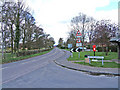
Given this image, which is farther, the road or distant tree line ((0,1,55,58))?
distant tree line ((0,1,55,58))

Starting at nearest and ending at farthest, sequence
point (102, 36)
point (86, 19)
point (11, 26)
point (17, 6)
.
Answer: point (102, 36) < point (17, 6) < point (11, 26) < point (86, 19)

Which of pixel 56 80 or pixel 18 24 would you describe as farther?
pixel 18 24

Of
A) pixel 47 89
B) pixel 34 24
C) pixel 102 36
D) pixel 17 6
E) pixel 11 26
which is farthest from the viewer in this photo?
pixel 34 24

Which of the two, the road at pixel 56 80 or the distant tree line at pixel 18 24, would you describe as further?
the distant tree line at pixel 18 24

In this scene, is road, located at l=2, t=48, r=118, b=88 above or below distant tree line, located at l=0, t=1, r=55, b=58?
below

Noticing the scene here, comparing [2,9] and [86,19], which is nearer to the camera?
[2,9]

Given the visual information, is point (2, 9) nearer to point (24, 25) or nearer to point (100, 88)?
point (24, 25)

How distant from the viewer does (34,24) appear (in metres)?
33.2

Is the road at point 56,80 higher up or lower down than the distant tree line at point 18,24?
lower down

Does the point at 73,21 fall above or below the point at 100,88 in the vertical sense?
above

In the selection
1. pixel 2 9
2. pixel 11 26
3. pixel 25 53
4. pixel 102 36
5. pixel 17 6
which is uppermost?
pixel 17 6

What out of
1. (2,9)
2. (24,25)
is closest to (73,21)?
(24,25)

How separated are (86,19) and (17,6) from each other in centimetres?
2709

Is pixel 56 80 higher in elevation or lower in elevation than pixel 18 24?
lower
